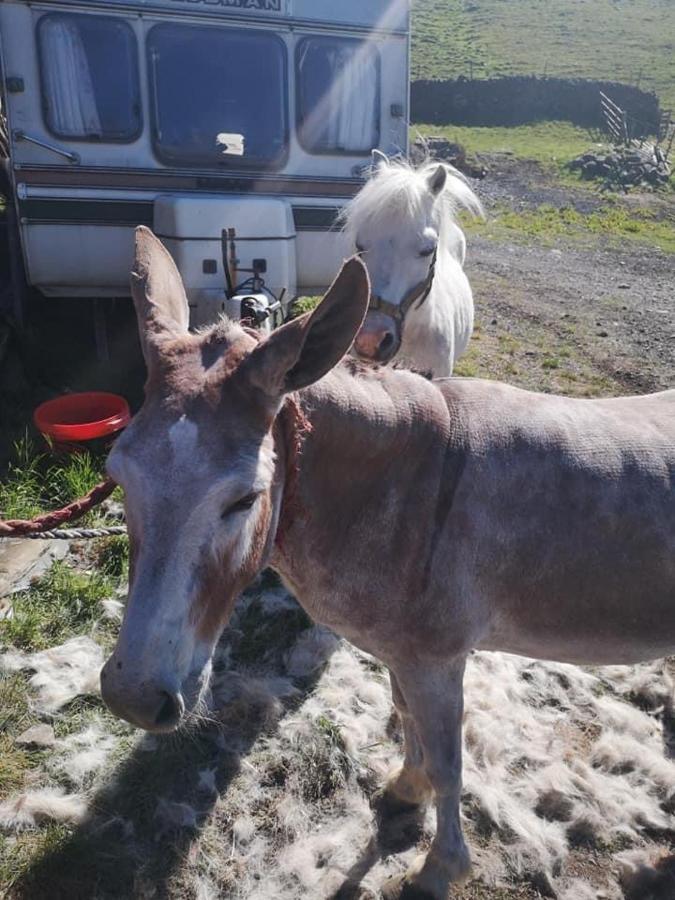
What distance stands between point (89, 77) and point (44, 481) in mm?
3782

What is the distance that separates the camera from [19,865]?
2898mm

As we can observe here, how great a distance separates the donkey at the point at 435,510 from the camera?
2133mm

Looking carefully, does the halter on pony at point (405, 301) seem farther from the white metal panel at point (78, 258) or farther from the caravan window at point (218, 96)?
the white metal panel at point (78, 258)

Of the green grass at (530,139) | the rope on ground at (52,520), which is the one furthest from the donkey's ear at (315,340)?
the green grass at (530,139)

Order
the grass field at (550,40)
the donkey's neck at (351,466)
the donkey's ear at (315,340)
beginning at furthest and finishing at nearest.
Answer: the grass field at (550,40)
the donkey's neck at (351,466)
the donkey's ear at (315,340)

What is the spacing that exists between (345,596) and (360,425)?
663mm

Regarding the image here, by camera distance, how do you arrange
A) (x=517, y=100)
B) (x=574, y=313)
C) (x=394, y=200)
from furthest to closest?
(x=517, y=100)
(x=574, y=313)
(x=394, y=200)

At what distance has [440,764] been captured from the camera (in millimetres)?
2787

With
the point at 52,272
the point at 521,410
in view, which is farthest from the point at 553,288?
the point at 521,410

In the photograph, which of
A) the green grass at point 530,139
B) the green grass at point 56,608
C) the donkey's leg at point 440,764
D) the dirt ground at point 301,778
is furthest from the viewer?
the green grass at point 530,139

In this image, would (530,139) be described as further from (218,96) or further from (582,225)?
(218,96)

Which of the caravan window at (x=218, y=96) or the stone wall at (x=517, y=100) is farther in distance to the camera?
the stone wall at (x=517, y=100)

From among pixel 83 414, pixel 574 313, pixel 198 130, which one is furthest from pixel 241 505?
pixel 574 313

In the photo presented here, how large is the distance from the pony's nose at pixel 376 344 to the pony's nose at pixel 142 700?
307 centimetres
